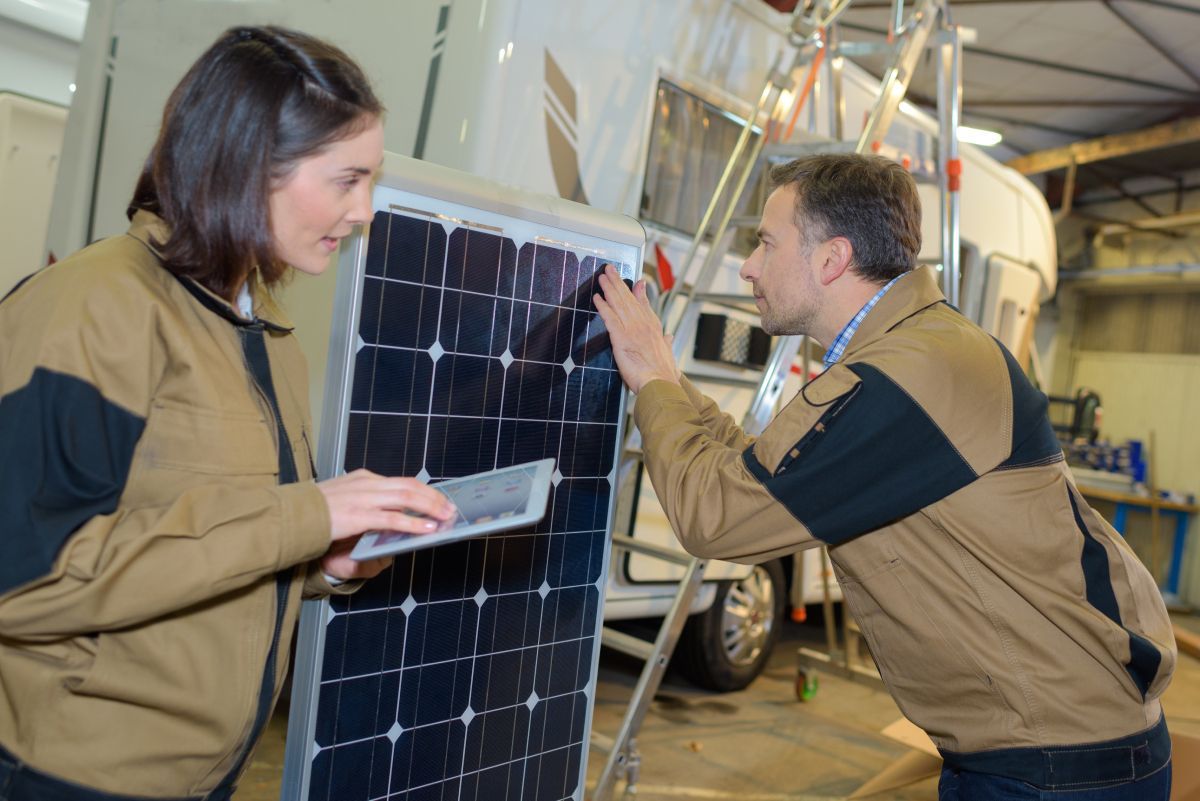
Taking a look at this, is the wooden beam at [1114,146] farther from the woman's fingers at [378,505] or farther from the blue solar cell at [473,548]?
the woman's fingers at [378,505]

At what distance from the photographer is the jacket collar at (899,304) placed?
2.00 metres

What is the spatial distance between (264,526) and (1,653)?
0.39 m

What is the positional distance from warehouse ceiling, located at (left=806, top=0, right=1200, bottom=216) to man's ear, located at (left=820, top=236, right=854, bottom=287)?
5.94 m

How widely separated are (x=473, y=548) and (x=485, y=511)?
0.72 meters

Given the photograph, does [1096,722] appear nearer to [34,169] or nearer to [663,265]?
[663,265]

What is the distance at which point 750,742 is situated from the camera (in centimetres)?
464

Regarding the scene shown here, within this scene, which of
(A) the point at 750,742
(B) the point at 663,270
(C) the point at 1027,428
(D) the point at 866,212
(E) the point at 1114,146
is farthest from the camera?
(E) the point at 1114,146

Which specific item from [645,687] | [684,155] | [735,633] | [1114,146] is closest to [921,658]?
[645,687]

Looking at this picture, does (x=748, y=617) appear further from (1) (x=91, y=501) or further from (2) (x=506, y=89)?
(1) (x=91, y=501)

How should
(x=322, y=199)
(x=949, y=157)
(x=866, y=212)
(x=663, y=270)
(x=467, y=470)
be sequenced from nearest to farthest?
1. (x=322, y=199)
2. (x=467, y=470)
3. (x=866, y=212)
4. (x=663, y=270)
5. (x=949, y=157)

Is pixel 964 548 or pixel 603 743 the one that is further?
pixel 603 743

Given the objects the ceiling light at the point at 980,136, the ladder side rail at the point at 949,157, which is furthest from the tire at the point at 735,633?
the ceiling light at the point at 980,136

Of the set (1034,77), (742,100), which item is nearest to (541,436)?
(742,100)

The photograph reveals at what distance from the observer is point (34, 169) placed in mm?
5445
